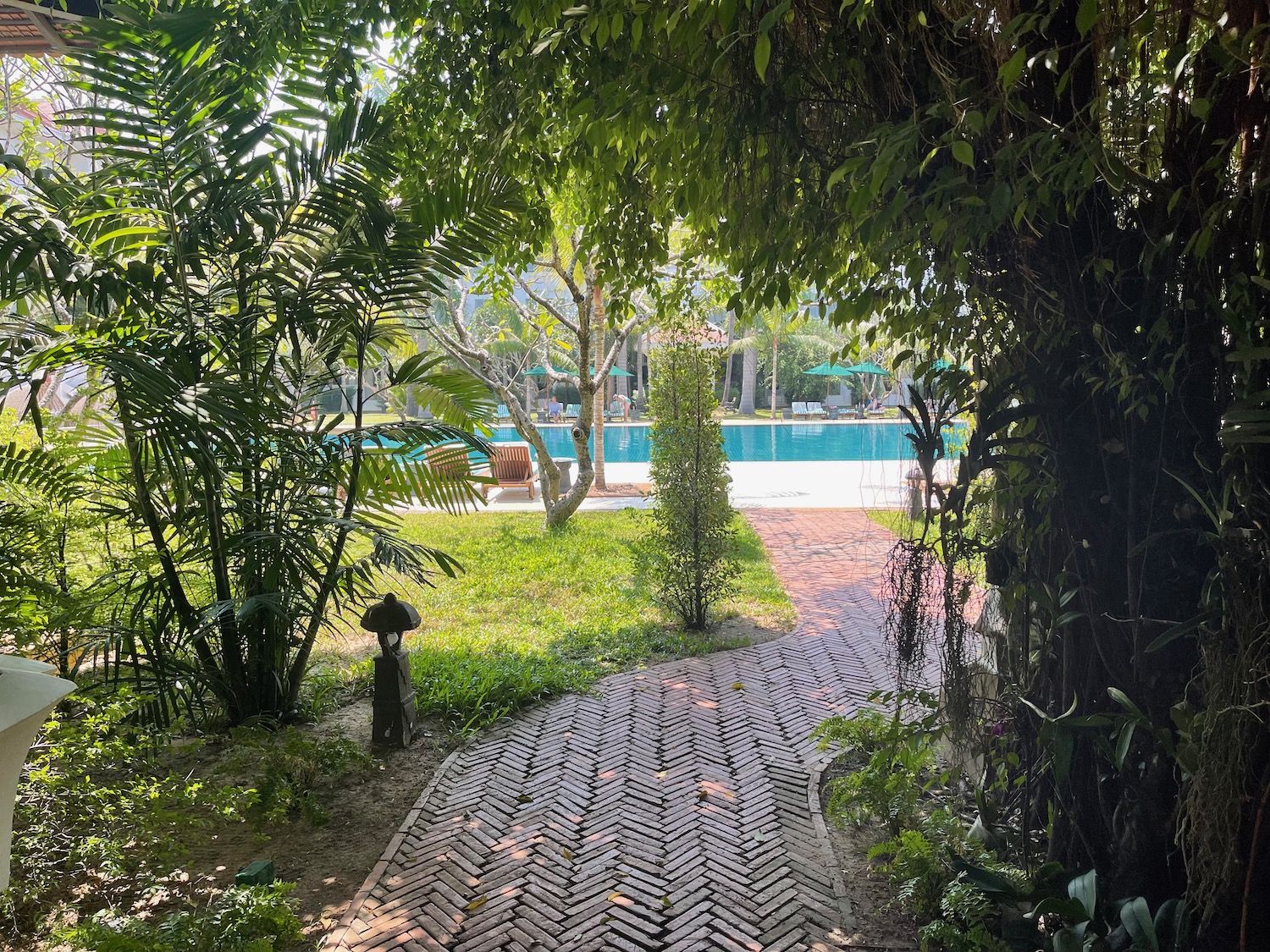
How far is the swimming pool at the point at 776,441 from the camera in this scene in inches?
920

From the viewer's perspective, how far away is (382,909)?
332 centimetres

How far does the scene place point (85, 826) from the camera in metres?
3.30

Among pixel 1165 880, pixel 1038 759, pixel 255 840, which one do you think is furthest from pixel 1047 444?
pixel 255 840

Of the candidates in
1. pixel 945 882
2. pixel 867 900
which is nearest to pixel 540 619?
pixel 867 900

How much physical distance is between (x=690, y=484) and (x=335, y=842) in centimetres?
418

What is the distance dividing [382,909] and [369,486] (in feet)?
7.59

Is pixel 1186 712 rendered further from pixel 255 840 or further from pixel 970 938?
pixel 255 840

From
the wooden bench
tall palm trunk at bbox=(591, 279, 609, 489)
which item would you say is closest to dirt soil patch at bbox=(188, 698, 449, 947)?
tall palm trunk at bbox=(591, 279, 609, 489)

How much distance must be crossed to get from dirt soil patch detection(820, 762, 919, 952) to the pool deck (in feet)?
24.4

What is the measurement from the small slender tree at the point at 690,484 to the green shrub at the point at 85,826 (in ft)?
14.2

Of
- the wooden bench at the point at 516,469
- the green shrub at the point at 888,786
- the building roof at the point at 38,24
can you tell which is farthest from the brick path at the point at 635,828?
the wooden bench at the point at 516,469

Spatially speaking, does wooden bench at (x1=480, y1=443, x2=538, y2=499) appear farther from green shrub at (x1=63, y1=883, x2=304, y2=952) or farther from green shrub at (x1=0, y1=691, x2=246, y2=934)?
green shrub at (x1=63, y1=883, x2=304, y2=952)

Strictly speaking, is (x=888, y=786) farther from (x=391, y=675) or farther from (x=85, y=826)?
(x=85, y=826)

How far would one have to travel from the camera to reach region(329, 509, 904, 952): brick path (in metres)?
3.22
